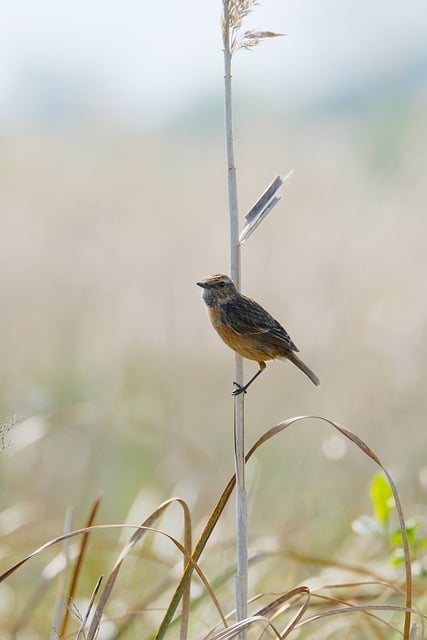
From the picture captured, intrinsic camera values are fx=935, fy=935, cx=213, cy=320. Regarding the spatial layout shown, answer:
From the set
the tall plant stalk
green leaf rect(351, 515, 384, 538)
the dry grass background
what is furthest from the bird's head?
the dry grass background

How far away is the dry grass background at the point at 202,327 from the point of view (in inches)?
171

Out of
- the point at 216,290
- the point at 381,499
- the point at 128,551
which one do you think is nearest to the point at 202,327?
the point at 216,290

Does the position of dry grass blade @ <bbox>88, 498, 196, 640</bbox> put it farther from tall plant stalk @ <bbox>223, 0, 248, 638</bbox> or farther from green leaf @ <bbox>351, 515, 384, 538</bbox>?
green leaf @ <bbox>351, 515, 384, 538</bbox>

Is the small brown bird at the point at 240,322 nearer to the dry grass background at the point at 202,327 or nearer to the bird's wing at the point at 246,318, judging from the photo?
the bird's wing at the point at 246,318

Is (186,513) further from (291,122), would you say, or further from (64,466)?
(291,122)

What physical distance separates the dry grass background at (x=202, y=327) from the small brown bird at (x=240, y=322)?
3.24 feet

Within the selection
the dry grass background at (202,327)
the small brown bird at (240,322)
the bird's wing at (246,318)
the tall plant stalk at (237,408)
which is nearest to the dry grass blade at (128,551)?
the tall plant stalk at (237,408)

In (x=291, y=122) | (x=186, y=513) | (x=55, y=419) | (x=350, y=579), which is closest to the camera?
(x=186, y=513)

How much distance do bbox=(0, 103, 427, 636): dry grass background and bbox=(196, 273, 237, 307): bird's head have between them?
3.59ft

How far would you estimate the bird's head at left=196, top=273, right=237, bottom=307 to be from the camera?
256cm

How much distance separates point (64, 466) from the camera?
549 cm

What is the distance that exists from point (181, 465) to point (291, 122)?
356 cm

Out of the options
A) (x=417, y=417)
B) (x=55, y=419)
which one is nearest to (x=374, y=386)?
(x=417, y=417)

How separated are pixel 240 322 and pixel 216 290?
12 centimetres
